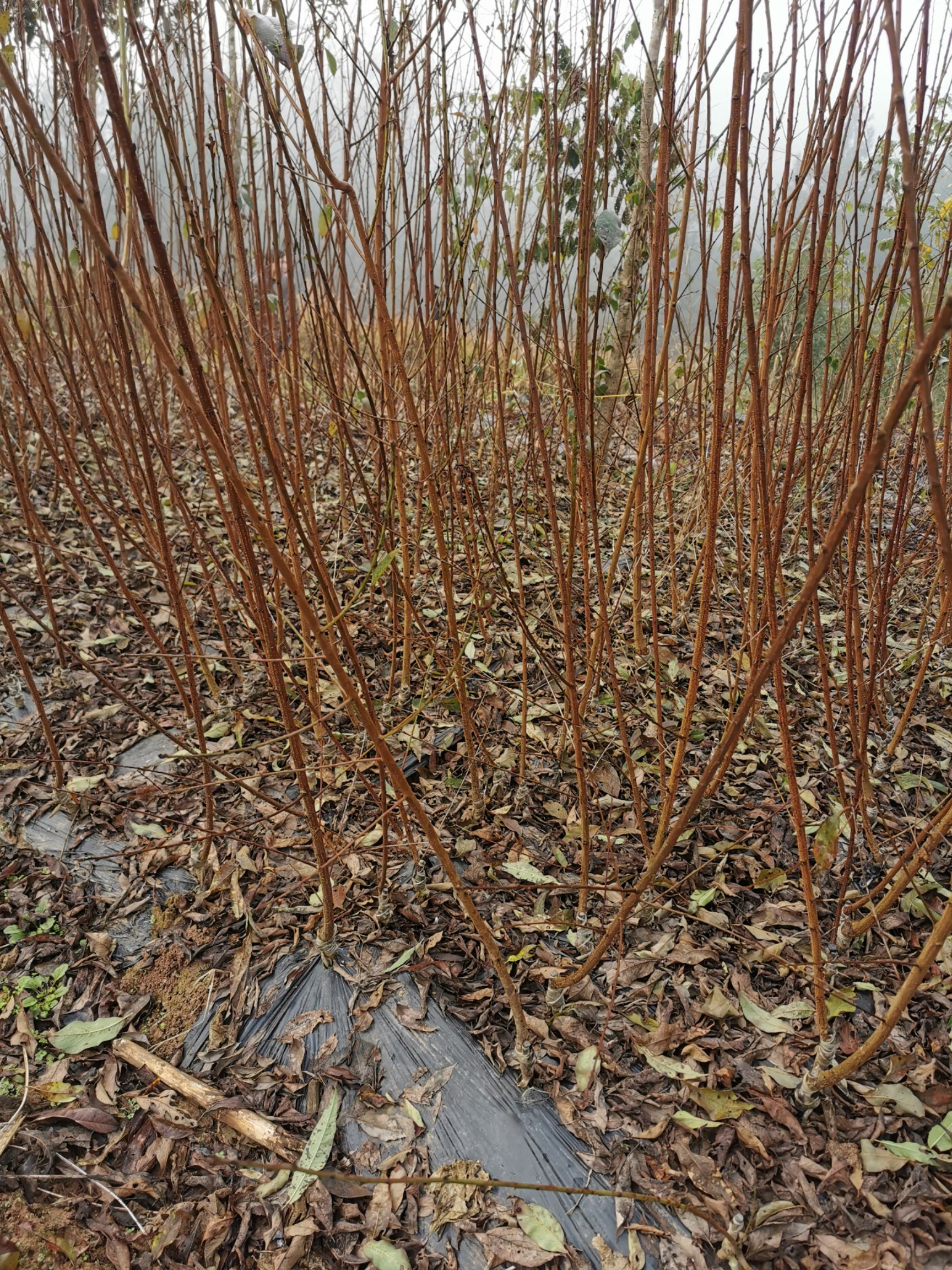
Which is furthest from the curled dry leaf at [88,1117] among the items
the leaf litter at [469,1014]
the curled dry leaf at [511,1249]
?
the curled dry leaf at [511,1249]

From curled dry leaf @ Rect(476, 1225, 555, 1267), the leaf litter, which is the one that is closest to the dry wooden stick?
the leaf litter

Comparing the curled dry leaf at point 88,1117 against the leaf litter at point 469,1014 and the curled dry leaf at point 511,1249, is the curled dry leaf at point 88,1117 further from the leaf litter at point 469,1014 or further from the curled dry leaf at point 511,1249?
the curled dry leaf at point 511,1249

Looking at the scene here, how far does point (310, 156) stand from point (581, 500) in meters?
2.54

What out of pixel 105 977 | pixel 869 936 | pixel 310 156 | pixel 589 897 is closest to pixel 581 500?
pixel 589 897

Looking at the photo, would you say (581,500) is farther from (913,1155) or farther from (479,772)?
(913,1155)

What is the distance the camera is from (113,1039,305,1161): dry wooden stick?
117 cm

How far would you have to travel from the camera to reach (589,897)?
150cm

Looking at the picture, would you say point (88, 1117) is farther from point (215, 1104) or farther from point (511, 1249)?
point (511, 1249)

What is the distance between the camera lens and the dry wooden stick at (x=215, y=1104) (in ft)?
3.82

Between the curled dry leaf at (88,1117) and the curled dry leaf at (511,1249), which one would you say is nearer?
the curled dry leaf at (511,1249)

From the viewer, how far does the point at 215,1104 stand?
3.97 ft

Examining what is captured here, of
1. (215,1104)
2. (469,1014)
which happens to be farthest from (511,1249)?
(215,1104)

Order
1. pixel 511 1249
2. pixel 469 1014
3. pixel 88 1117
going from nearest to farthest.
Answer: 1. pixel 511 1249
2. pixel 88 1117
3. pixel 469 1014

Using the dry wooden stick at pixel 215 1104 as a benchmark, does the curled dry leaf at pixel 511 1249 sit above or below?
below
